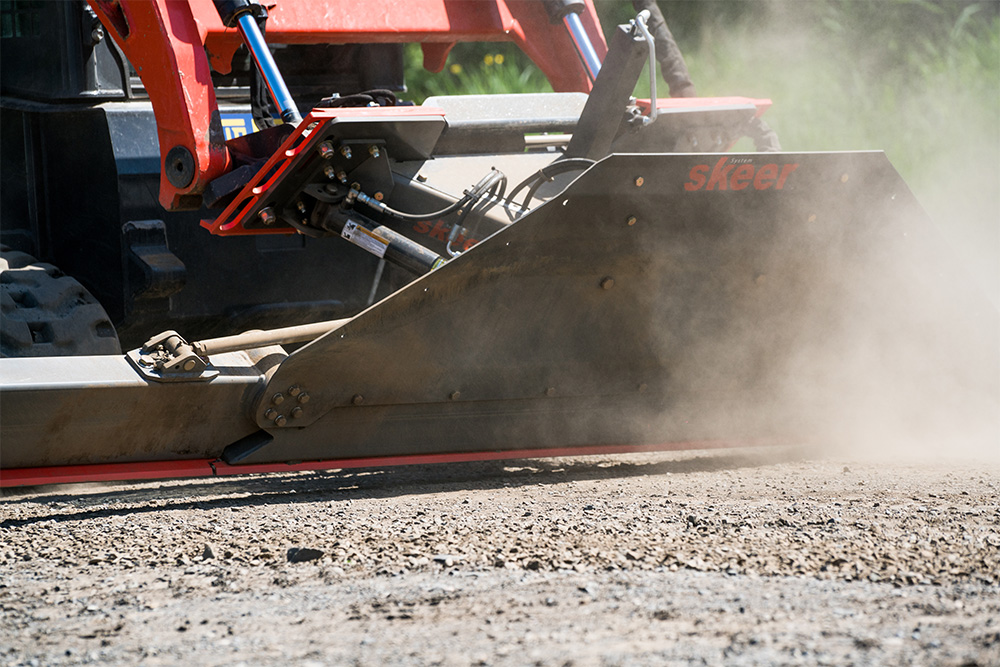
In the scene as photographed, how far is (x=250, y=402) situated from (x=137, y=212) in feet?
3.82

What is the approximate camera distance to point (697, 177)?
3197 millimetres

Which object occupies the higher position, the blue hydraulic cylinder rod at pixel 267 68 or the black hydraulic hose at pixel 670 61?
the black hydraulic hose at pixel 670 61

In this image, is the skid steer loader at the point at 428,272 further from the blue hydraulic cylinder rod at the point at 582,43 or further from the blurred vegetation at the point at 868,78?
the blurred vegetation at the point at 868,78

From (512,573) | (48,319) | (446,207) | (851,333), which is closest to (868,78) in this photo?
(851,333)

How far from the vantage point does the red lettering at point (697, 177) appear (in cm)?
319

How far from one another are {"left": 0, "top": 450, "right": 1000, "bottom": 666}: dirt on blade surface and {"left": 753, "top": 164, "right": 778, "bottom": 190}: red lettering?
87 centimetres

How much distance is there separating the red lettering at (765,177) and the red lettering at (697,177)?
164 mm

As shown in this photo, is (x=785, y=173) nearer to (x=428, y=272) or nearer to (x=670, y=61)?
(x=428, y=272)

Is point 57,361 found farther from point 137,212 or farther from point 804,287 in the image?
point 804,287

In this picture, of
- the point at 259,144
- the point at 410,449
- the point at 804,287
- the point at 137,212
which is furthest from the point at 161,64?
the point at 804,287

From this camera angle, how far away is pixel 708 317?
3.38m

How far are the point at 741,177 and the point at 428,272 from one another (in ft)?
3.09

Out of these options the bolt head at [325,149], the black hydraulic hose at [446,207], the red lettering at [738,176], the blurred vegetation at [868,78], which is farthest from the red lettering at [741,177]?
the blurred vegetation at [868,78]

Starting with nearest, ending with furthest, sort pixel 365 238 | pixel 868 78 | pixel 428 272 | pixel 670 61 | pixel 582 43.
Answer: pixel 428 272, pixel 365 238, pixel 582 43, pixel 670 61, pixel 868 78
